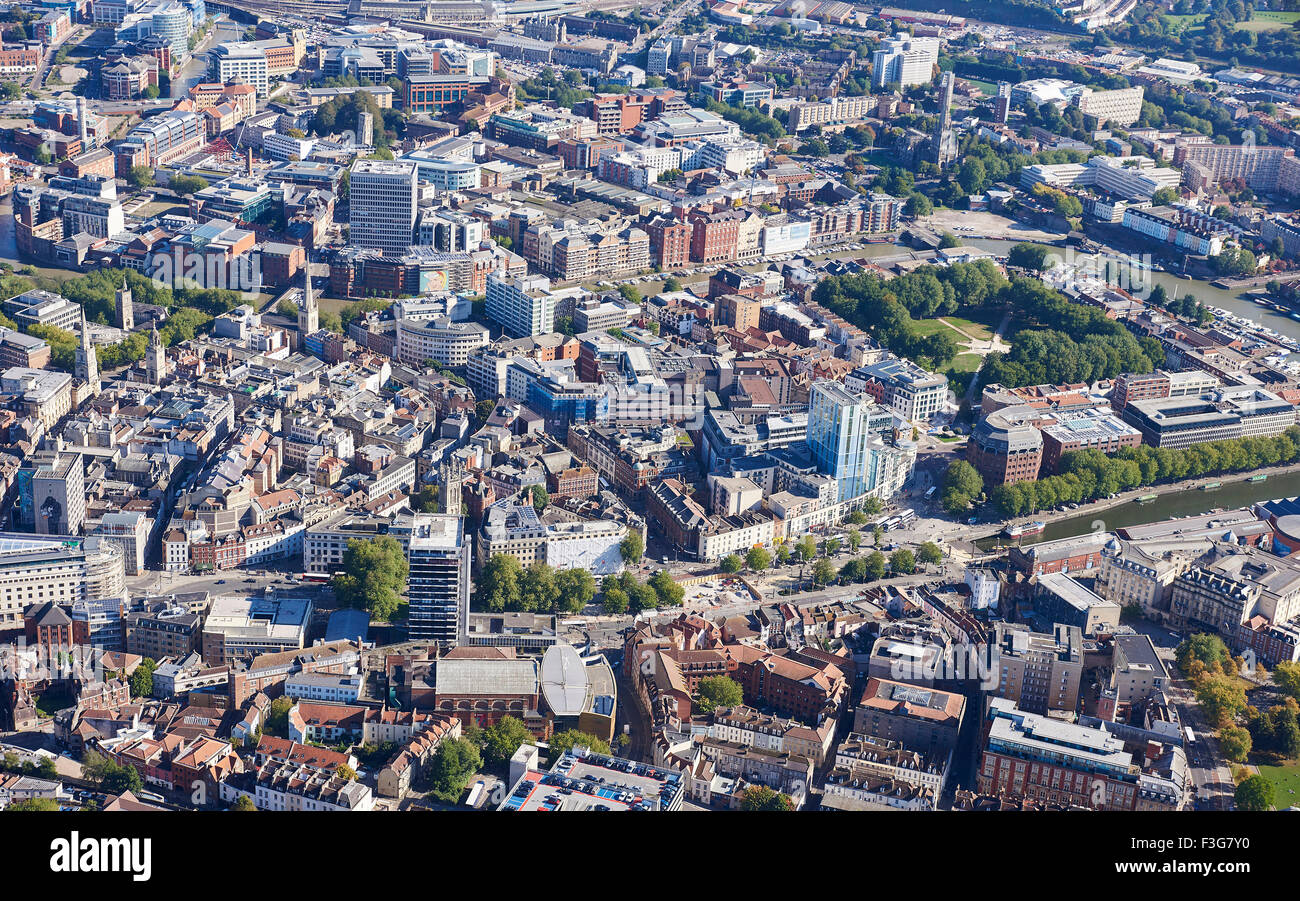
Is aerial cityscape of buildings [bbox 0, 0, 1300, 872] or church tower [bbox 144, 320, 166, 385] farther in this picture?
church tower [bbox 144, 320, 166, 385]

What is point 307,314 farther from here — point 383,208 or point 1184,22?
point 1184,22

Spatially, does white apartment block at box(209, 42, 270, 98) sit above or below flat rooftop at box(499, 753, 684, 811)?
above

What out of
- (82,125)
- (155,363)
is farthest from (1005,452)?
(82,125)

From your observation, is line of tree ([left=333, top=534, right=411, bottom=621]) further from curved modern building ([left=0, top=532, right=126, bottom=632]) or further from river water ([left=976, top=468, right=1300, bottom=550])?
river water ([left=976, top=468, right=1300, bottom=550])

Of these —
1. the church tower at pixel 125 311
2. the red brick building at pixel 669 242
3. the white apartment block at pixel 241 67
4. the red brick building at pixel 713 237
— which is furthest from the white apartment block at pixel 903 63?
the church tower at pixel 125 311

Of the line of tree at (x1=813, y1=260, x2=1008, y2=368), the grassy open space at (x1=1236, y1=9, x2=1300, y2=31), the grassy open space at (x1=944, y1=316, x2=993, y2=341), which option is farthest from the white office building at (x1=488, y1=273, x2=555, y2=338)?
the grassy open space at (x1=1236, y1=9, x2=1300, y2=31)

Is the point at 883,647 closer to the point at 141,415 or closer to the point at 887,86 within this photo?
the point at 141,415
